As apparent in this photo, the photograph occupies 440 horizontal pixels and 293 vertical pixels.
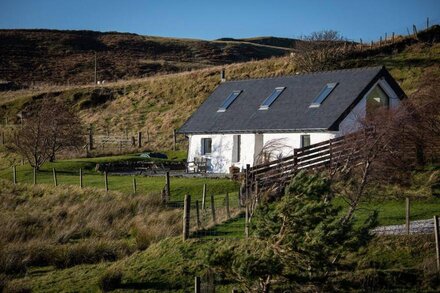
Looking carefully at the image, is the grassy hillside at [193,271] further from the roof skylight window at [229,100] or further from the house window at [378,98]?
the roof skylight window at [229,100]

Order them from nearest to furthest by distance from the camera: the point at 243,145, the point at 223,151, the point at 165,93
Answer: 1. the point at 243,145
2. the point at 223,151
3. the point at 165,93

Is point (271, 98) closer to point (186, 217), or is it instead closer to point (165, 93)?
point (186, 217)

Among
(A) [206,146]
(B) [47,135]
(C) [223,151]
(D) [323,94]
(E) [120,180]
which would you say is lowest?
(E) [120,180]

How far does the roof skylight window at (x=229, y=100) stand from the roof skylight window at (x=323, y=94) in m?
6.77

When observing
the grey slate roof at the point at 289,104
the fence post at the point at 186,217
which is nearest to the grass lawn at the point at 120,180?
the grey slate roof at the point at 289,104

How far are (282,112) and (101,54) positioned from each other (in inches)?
3551

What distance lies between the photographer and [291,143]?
3419cm

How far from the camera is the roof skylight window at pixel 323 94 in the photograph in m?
34.7

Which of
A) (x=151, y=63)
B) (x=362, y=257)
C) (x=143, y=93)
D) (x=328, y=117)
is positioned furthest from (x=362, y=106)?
(x=151, y=63)

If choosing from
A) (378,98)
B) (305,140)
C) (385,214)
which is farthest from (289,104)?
(385,214)

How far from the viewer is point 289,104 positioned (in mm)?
36344

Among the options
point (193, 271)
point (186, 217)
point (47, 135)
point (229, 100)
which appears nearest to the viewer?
point (193, 271)

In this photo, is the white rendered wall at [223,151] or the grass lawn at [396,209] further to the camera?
the white rendered wall at [223,151]

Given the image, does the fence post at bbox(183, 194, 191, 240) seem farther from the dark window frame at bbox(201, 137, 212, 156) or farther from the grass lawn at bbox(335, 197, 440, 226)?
the dark window frame at bbox(201, 137, 212, 156)
